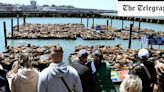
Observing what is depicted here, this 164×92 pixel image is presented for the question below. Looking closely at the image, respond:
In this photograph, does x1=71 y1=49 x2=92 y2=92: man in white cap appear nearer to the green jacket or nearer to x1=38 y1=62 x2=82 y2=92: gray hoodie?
the green jacket

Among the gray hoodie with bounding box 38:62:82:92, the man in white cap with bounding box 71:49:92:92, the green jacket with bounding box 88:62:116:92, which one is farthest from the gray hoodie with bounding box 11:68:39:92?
the green jacket with bounding box 88:62:116:92

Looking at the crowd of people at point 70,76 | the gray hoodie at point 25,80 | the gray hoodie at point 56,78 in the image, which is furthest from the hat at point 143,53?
the gray hoodie at point 25,80

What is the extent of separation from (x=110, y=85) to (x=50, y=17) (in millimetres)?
101510

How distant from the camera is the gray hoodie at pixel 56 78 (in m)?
5.11

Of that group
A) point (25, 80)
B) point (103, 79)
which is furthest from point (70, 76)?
point (103, 79)

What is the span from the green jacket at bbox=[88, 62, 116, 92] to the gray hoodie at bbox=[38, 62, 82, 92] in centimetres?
145

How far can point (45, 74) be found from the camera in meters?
5.11

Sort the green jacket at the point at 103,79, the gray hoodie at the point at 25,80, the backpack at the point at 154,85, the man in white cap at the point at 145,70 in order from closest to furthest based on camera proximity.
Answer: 1. the gray hoodie at the point at 25,80
2. the backpack at the point at 154,85
3. the man in white cap at the point at 145,70
4. the green jacket at the point at 103,79

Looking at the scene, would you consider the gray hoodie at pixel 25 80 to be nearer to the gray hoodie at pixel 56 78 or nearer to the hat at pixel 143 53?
the gray hoodie at pixel 56 78

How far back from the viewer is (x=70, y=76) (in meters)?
5.20

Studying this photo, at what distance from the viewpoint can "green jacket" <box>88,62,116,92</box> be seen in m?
6.79

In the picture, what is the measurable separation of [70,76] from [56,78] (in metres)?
0.19

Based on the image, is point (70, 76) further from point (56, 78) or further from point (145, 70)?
point (145, 70)

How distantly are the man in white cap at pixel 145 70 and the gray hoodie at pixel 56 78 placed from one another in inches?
44.8
